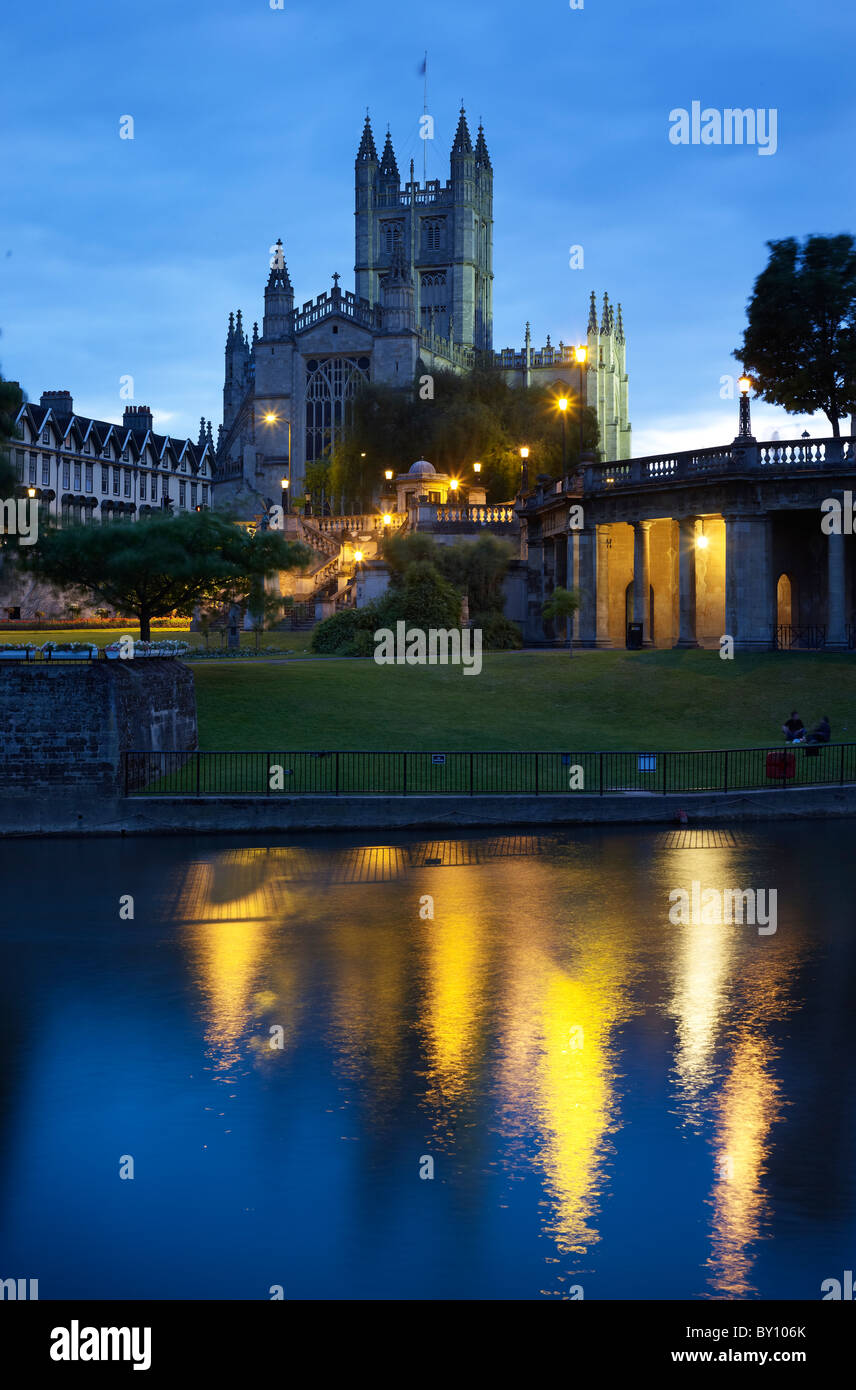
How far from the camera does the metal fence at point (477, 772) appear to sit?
3027cm

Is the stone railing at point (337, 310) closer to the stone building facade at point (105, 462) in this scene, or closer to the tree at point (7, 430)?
the stone building facade at point (105, 462)

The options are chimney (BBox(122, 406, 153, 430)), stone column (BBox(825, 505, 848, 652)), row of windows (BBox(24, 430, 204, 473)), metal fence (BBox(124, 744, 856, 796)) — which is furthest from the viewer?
chimney (BBox(122, 406, 153, 430))

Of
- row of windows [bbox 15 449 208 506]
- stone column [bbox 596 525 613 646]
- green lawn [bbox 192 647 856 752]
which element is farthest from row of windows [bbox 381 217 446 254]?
green lawn [bbox 192 647 856 752]

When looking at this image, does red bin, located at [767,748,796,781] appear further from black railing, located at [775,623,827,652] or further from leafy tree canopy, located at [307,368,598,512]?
leafy tree canopy, located at [307,368,598,512]

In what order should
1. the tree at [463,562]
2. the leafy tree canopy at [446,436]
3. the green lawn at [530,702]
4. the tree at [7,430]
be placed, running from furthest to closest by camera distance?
the leafy tree canopy at [446,436], the tree at [463,562], the tree at [7,430], the green lawn at [530,702]

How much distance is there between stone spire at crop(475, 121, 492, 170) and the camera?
149 m

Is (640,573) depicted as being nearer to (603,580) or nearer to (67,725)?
(603,580)

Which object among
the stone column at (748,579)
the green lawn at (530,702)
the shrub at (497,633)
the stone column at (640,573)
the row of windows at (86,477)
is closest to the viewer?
the green lawn at (530,702)

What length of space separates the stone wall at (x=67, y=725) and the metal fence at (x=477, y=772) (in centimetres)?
67

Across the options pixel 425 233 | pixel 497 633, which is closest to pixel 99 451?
pixel 425 233

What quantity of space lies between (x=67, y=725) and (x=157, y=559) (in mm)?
8733

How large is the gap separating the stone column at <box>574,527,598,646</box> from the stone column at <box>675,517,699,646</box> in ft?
14.9

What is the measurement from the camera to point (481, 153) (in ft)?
490

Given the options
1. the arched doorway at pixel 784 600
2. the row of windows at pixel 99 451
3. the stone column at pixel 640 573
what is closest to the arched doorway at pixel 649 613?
the stone column at pixel 640 573
